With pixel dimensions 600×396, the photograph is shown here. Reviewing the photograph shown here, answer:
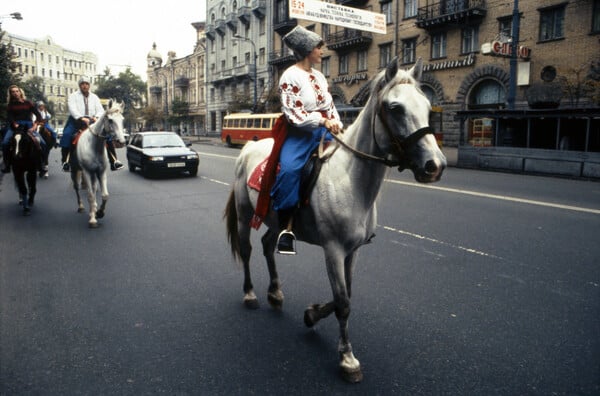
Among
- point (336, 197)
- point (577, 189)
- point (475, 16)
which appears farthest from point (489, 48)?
point (336, 197)

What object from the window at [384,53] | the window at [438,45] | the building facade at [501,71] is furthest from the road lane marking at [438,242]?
the window at [384,53]

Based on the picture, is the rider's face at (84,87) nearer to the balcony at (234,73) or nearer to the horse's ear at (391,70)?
the horse's ear at (391,70)

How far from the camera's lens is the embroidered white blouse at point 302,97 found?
10.6 feet

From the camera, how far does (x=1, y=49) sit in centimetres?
1644

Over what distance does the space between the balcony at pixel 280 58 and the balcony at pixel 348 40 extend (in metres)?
6.80

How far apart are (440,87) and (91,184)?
26.1 m

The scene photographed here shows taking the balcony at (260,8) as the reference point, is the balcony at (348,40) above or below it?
below

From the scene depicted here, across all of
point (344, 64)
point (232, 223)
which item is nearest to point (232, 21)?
point (344, 64)

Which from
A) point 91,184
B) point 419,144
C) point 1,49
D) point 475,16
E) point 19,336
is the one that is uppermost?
point 475,16

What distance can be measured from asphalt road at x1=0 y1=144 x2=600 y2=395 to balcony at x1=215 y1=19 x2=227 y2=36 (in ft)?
181

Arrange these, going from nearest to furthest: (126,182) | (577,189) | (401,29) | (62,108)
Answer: (577,189), (126,182), (401,29), (62,108)

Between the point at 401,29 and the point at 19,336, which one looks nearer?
the point at 19,336

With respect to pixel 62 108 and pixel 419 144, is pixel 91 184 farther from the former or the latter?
pixel 62 108

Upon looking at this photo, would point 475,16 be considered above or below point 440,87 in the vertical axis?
above
